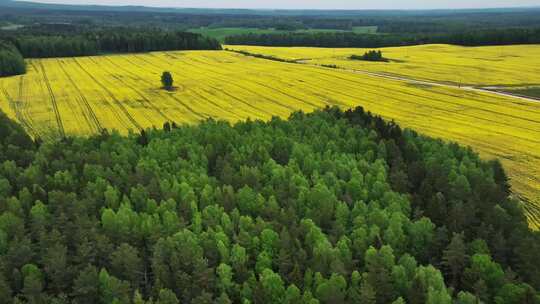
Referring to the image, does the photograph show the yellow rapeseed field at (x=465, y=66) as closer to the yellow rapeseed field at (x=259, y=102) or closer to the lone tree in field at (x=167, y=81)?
the yellow rapeseed field at (x=259, y=102)

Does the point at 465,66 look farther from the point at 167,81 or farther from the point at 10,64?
the point at 10,64

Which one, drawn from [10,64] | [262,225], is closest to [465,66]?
[262,225]

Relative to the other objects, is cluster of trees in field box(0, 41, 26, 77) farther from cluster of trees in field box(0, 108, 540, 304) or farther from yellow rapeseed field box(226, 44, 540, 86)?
yellow rapeseed field box(226, 44, 540, 86)

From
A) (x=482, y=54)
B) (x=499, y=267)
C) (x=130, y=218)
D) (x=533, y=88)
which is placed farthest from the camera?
(x=482, y=54)

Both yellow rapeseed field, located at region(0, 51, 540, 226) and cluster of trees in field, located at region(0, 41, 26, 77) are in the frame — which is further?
cluster of trees in field, located at region(0, 41, 26, 77)

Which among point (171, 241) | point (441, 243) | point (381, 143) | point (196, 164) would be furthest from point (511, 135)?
point (171, 241)

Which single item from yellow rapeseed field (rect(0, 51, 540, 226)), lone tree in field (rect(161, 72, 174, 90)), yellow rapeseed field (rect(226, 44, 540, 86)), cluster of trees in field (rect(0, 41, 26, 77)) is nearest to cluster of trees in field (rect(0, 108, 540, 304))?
yellow rapeseed field (rect(0, 51, 540, 226))

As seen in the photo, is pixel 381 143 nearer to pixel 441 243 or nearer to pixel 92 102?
pixel 441 243
